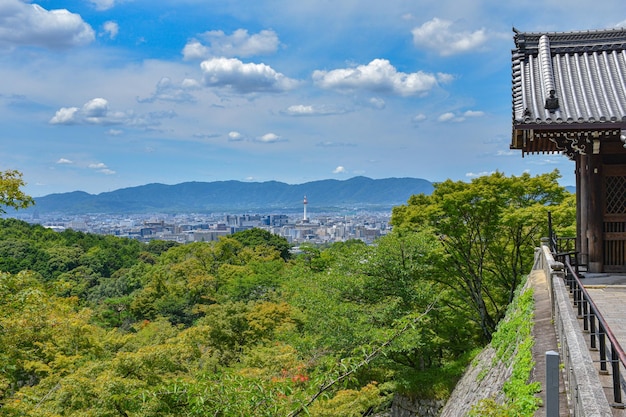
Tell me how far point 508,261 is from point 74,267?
5149 cm

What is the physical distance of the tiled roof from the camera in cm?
809

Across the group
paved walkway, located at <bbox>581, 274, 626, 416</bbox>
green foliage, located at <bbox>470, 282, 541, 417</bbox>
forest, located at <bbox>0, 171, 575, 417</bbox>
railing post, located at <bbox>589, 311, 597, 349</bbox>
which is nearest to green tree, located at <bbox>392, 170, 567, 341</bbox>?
forest, located at <bbox>0, 171, 575, 417</bbox>

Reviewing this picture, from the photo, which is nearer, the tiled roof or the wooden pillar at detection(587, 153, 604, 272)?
the tiled roof

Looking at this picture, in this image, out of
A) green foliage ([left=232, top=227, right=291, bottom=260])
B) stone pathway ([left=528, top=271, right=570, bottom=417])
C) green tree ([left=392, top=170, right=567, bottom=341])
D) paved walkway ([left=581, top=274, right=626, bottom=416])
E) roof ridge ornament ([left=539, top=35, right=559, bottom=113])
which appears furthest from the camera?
green foliage ([left=232, top=227, right=291, bottom=260])

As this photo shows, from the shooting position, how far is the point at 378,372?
56.7ft

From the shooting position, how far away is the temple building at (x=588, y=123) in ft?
26.8

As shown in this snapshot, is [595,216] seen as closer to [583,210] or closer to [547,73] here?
[583,210]

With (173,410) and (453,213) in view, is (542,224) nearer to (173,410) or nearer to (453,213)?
(453,213)

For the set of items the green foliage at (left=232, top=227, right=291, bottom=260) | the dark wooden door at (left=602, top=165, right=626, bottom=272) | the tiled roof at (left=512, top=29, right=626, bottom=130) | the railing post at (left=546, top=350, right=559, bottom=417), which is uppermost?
the tiled roof at (left=512, top=29, right=626, bottom=130)

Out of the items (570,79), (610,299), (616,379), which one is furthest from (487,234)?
(616,379)

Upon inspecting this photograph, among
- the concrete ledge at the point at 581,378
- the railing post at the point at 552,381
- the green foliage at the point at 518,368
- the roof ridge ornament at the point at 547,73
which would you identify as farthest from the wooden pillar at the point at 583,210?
the railing post at the point at 552,381

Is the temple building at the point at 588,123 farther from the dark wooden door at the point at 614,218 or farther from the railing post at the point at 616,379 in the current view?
the railing post at the point at 616,379

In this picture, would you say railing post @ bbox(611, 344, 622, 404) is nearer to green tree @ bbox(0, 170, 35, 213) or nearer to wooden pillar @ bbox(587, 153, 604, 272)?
wooden pillar @ bbox(587, 153, 604, 272)

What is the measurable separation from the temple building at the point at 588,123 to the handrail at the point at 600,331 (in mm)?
949
